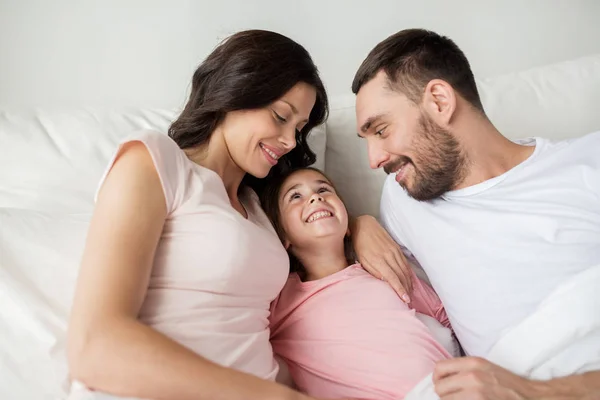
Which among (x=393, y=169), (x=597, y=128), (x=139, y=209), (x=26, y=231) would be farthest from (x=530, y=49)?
(x=26, y=231)

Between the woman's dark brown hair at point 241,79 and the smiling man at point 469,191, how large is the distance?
0.22m

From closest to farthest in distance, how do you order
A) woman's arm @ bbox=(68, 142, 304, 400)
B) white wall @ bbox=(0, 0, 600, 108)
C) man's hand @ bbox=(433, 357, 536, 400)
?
woman's arm @ bbox=(68, 142, 304, 400) < man's hand @ bbox=(433, 357, 536, 400) < white wall @ bbox=(0, 0, 600, 108)

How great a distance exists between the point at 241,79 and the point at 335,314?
56cm

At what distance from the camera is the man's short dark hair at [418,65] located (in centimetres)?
125

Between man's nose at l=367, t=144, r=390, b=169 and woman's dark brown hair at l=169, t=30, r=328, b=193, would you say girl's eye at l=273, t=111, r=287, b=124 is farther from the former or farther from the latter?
man's nose at l=367, t=144, r=390, b=169

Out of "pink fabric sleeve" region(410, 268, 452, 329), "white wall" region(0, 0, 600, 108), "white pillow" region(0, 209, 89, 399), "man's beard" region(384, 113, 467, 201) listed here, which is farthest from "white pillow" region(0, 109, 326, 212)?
"pink fabric sleeve" region(410, 268, 452, 329)

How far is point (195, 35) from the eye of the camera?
1.69 metres

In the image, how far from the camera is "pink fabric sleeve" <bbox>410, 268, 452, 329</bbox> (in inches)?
48.9

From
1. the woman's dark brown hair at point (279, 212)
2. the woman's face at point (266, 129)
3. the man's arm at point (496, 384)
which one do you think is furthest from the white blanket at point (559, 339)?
the woman's face at point (266, 129)

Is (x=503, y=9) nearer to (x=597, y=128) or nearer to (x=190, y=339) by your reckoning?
(x=597, y=128)

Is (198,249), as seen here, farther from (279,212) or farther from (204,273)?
(279,212)

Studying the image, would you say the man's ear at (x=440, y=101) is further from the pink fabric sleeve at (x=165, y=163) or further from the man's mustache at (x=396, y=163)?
the pink fabric sleeve at (x=165, y=163)

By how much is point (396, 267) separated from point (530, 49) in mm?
1205

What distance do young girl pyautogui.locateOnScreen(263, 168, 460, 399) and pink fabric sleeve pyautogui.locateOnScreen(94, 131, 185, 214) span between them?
40 centimetres
